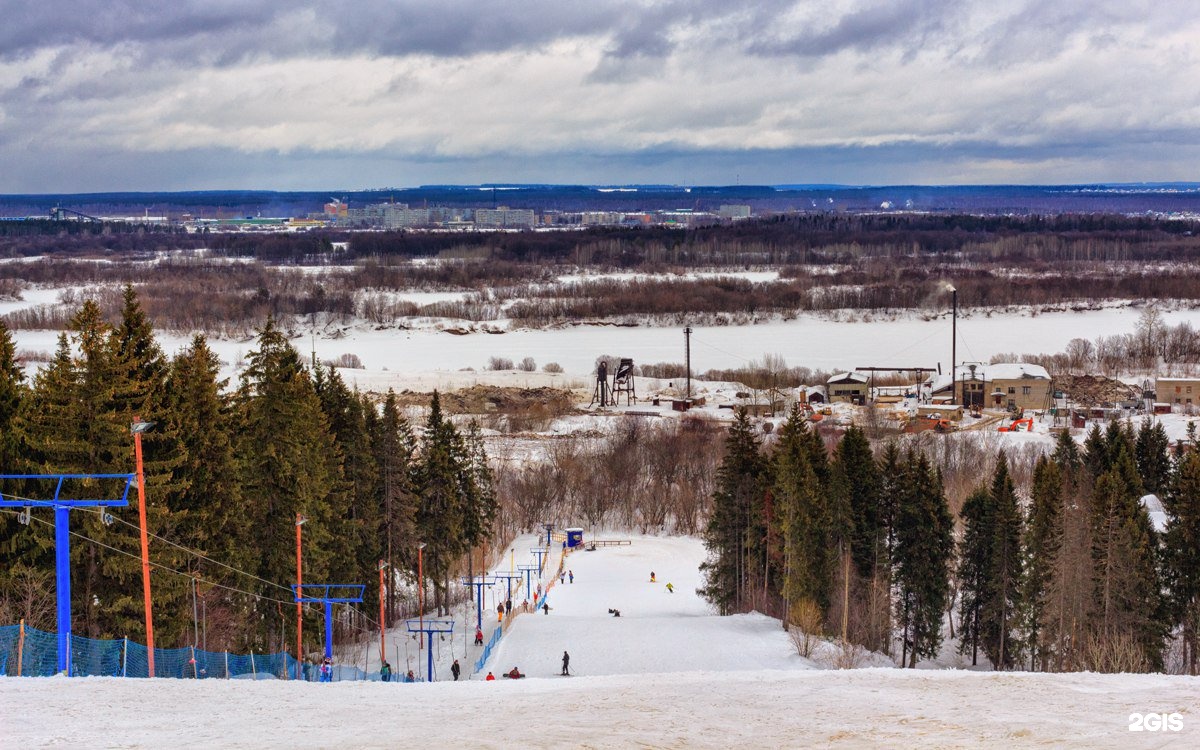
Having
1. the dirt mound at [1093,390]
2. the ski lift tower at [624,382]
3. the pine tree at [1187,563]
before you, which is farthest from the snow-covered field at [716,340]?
the pine tree at [1187,563]

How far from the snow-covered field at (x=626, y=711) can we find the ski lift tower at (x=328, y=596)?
727 cm

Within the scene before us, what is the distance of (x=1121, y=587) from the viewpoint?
30375 millimetres

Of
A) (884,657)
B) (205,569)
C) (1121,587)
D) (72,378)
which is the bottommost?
(884,657)

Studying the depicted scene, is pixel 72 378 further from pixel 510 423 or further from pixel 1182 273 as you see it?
pixel 1182 273

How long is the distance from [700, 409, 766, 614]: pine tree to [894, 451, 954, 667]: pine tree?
4.37 meters

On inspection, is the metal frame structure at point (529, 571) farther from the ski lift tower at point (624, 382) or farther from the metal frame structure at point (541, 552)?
the ski lift tower at point (624, 382)

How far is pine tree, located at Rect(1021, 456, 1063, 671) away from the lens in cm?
3169

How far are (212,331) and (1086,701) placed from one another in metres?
109

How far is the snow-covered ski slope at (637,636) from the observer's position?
90.7ft

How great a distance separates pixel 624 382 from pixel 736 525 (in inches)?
1881

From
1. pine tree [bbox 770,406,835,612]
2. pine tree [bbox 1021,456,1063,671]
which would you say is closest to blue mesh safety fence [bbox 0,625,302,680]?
pine tree [bbox 770,406,835,612]

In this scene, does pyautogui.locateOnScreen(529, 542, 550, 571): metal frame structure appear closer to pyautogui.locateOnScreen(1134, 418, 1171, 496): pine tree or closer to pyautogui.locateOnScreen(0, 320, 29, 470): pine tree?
pyautogui.locateOnScreen(1134, 418, 1171, 496): pine tree

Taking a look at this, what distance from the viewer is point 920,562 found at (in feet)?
111

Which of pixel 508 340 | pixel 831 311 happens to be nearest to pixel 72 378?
pixel 508 340
